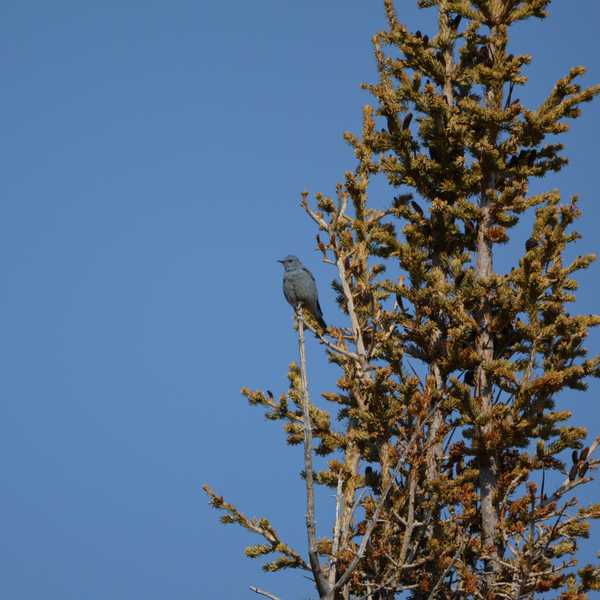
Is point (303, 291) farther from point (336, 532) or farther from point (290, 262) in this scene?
point (336, 532)

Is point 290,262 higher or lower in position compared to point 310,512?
higher

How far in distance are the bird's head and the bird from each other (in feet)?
0.60

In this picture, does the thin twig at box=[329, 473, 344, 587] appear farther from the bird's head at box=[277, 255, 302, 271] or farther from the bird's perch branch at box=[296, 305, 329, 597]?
the bird's head at box=[277, 255, 302, 271]

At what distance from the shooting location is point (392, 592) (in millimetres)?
10969

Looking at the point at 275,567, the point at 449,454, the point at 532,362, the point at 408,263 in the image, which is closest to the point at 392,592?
the point at 275,567

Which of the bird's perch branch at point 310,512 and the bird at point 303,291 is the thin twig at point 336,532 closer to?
the bird's perch branch at point 310,512

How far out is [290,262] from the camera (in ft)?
57.8

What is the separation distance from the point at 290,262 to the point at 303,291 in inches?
39.7

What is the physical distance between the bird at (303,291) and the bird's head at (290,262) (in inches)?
7.2

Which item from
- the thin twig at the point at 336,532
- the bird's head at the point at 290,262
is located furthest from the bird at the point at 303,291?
the thin twig at the point at 336,532

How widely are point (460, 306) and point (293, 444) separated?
3.12 m

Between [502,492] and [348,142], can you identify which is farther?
[348,142]

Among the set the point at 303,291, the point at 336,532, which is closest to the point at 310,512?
the point at 336,532

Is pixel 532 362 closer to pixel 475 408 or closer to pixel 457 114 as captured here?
pixel 475 408
